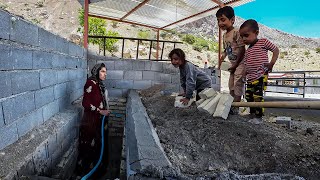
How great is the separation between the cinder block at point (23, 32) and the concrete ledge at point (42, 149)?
88 centimetres

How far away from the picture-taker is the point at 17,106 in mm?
2201

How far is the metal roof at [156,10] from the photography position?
6.18 metres

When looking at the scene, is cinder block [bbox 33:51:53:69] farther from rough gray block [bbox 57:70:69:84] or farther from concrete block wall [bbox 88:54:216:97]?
concrete block wall [bbox 88:54:216:97]

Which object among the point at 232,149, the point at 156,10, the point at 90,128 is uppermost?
the point at 156,10

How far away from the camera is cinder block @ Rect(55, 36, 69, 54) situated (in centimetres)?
352

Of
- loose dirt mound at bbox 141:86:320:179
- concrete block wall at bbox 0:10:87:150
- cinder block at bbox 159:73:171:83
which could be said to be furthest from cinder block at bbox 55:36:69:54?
cinder block at bbox 159:73:171:83

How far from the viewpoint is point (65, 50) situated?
3975 mm

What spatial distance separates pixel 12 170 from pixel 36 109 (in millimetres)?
1085

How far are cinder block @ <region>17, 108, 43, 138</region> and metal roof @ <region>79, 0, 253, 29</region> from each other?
155 inches

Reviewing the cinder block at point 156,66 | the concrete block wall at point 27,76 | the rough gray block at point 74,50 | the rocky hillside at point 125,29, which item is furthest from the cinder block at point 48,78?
the rocky hillside at point 125,29

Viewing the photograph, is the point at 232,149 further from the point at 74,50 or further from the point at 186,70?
the point at 74,50

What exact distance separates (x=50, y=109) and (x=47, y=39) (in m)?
0.87

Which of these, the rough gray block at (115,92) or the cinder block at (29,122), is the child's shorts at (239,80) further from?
the rough gray block at (115,92)

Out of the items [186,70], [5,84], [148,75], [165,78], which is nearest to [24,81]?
[5,84]
